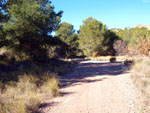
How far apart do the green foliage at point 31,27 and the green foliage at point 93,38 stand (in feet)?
61.7

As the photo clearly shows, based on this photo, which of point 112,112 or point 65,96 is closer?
point 112,112

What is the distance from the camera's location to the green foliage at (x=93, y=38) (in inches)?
1350

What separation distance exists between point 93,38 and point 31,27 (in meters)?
22.1

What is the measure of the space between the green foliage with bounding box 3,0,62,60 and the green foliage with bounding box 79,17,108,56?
1881 cm

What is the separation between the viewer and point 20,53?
15.6 m

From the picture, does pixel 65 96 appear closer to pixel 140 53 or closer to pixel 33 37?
pixel 33 37

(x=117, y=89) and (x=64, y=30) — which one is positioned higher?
(x=64, y=30)

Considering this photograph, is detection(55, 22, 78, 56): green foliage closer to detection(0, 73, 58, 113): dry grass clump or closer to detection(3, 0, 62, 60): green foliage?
detection(3, 0, 62, 60): green foliage

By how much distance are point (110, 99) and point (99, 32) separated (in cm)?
2959

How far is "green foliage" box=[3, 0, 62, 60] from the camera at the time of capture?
13.8 metres

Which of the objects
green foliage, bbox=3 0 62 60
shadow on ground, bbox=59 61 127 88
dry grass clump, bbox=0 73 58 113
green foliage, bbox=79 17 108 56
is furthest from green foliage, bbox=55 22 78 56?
dry grass clump, bbox=0 73 58 113

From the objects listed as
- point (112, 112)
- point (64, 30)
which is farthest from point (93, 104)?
point (64, 30)

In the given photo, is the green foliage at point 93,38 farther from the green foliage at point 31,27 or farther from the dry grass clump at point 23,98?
the dry grass clump at point 23,98

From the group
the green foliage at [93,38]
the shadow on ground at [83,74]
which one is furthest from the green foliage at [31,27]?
the green foliage at [93,38]
